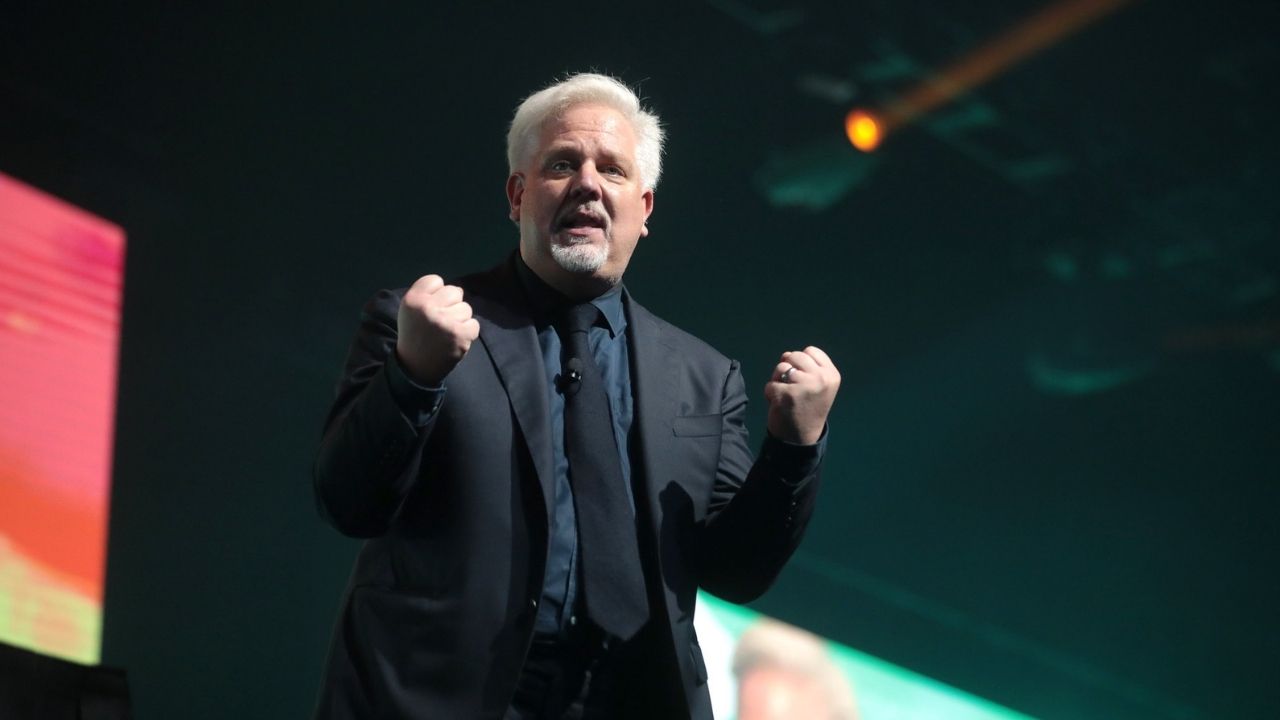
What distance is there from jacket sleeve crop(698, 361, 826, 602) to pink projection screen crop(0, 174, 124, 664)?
5.05ft

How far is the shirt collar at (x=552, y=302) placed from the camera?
167 cm

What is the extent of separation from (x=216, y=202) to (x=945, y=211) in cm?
219

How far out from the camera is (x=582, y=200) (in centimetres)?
167

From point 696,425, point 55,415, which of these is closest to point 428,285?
point 696,425

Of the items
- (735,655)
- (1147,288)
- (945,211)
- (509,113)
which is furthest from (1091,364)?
(509,113)

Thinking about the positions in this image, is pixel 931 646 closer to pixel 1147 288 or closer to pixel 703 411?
pixel 1147 288

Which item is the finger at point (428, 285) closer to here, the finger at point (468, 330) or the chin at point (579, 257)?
the finger at point (468, 330)

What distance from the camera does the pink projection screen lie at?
2535 millimetres

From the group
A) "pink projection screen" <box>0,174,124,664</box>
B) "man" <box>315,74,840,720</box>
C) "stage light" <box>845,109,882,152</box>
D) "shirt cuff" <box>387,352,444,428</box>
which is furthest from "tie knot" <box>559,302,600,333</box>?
"stage light" <box>845,109,882,152</box>

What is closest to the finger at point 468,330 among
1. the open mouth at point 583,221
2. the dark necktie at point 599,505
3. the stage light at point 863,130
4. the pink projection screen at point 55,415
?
the dark necktie at point 599,505

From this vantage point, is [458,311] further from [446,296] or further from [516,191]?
[516,191]

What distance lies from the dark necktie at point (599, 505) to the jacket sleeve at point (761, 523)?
0.14m

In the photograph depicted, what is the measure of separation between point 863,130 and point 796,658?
1580mm

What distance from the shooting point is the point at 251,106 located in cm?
308
